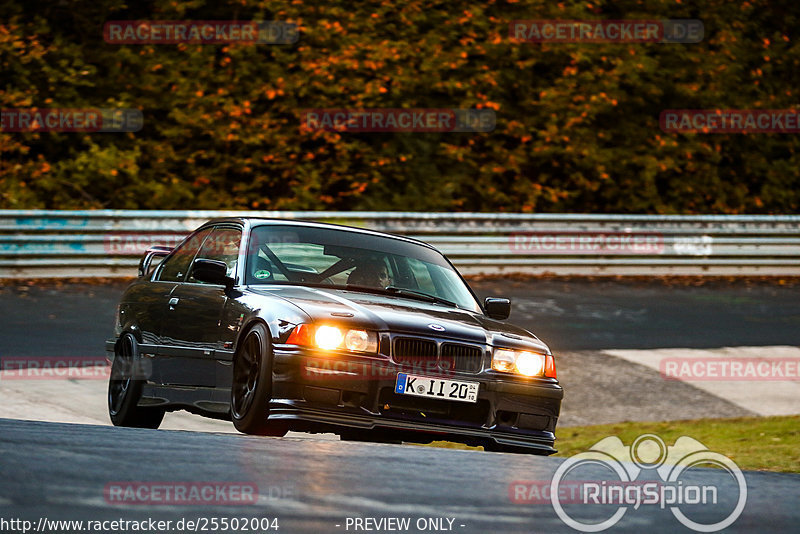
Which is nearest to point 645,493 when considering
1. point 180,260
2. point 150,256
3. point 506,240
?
point 180,260

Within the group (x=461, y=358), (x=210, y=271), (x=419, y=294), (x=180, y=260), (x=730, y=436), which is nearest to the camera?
(x=461, y=358)

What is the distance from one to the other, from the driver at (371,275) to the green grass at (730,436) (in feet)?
5.53

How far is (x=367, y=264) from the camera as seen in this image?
26.2 ft

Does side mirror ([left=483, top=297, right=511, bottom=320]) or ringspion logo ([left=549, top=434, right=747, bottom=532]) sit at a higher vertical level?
side mirror ([left=483, top=297, right=511, bottom=320])

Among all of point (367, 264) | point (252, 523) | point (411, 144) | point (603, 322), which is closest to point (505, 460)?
point (252, 523)

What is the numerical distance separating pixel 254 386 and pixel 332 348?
1.51 feet

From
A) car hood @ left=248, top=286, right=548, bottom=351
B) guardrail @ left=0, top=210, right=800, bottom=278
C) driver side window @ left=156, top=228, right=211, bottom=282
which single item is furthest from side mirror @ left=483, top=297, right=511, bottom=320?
guardrail @ left=0, top=210, right=800, bottom=278

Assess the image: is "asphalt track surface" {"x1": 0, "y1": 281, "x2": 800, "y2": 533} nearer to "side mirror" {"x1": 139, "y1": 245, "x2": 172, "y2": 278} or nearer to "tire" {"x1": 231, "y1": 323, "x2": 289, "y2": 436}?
"tire" {"x1": 231, "y1": 323, "x2": 289, "y2": 436}

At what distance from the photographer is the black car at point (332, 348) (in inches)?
261

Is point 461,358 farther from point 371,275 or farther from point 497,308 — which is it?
point 497,308

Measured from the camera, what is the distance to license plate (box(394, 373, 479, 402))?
21.9ft

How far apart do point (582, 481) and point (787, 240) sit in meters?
18.0

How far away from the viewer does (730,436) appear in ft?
31.3

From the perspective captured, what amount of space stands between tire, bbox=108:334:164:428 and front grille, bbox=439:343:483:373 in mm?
2137
